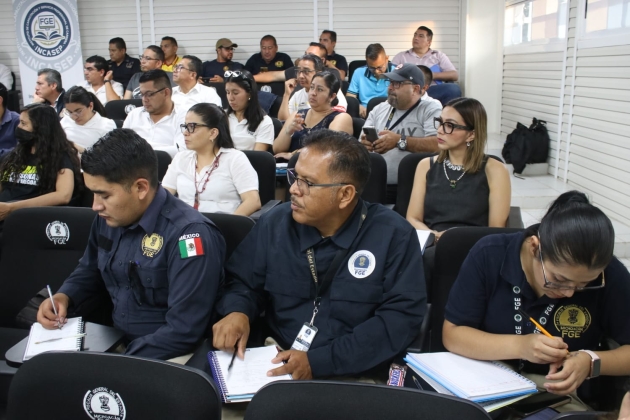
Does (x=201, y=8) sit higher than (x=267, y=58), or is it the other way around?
(x=201, y=8)

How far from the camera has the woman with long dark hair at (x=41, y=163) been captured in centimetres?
317

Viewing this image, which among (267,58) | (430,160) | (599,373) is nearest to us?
(599,373)

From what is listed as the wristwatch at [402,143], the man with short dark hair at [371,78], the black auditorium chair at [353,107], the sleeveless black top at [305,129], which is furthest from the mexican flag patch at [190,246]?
the man with short dark hair at [371,78]

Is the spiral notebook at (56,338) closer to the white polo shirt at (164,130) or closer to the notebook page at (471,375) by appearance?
the notebook page at (471,375)

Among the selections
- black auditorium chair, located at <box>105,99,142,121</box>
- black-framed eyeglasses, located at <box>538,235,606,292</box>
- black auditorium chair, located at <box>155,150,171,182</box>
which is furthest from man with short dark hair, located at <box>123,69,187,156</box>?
black-framed eyeglasses, located at <box>538,235,606,292</box>

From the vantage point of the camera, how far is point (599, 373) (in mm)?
1475

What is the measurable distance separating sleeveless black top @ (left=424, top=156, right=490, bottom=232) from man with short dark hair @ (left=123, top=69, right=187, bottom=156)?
2123 mm

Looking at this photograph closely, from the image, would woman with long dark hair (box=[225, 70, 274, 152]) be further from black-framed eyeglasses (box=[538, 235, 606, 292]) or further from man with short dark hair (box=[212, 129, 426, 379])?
black-framed eyeglasses (box=[538, 235, 606, 292])

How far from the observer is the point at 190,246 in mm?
1815

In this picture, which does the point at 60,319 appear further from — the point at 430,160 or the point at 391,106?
the point at 391,106

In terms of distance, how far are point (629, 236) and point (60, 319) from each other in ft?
12.4

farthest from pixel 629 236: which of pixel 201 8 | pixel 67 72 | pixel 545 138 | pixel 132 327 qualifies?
pixel 67 72

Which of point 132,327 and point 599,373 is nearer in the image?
point 599,373

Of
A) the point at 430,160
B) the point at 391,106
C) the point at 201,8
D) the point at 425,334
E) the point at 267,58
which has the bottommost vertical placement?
the point at 425,334
